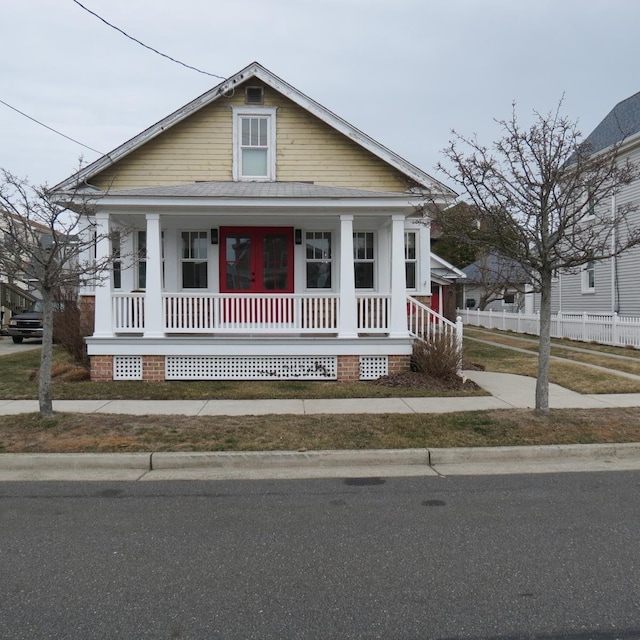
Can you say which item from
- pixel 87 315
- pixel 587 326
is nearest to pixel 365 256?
pixel 87 315

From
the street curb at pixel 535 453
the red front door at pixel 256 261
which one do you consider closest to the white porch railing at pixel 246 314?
the red front door at pixel 256 261

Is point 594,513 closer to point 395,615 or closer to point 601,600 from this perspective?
point 601,600

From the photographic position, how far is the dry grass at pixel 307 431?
619cm

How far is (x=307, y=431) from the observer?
6742 mm

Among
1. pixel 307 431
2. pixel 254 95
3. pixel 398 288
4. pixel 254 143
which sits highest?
pixel 254 95

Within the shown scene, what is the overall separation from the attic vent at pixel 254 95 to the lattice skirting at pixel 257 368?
6.04 meters

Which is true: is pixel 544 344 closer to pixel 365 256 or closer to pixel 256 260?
pixel 365 256

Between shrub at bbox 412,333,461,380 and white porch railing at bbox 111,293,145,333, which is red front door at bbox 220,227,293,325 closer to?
white porch railing at bbox 111,293,145,333

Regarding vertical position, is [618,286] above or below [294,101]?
below

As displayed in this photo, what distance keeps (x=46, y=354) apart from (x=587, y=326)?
57.0 feet

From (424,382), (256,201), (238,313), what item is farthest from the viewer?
(238,313)

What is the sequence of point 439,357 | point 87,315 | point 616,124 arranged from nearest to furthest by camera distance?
point 439,357, point 87,315, point 616,124

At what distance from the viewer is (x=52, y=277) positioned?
684 centimetres

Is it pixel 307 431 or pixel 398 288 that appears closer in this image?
pixel 307 431
